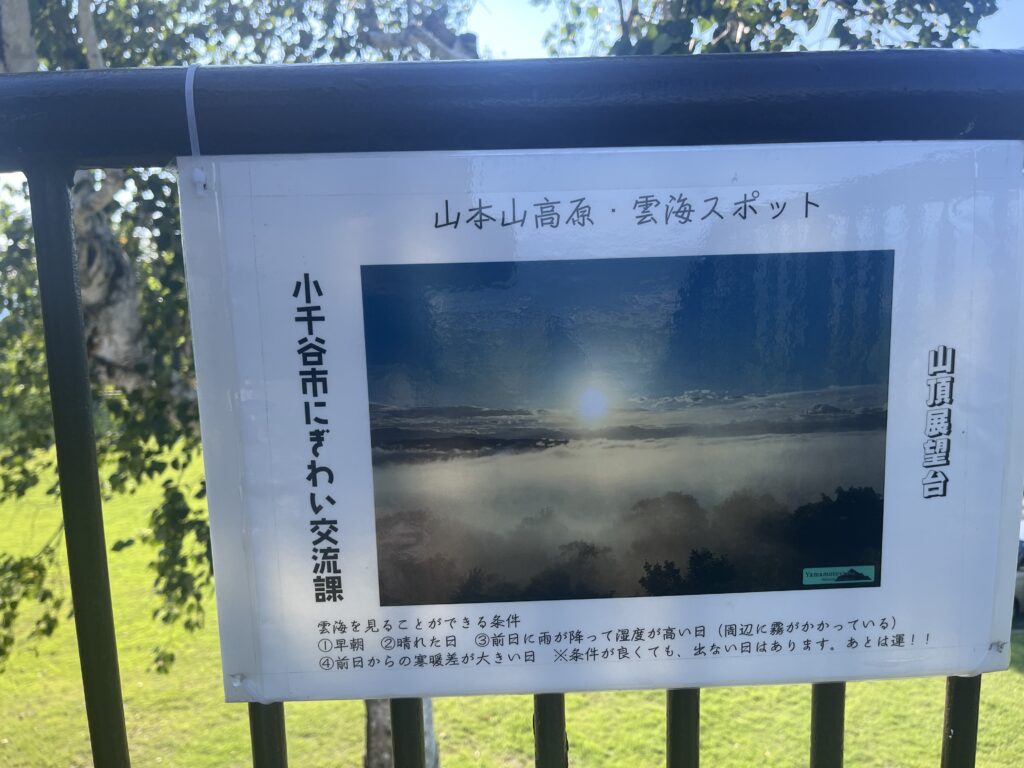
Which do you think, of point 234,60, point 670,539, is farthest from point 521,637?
point 234,60

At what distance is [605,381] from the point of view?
1.01m

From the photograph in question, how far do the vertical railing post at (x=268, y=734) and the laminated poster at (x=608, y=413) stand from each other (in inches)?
2.0

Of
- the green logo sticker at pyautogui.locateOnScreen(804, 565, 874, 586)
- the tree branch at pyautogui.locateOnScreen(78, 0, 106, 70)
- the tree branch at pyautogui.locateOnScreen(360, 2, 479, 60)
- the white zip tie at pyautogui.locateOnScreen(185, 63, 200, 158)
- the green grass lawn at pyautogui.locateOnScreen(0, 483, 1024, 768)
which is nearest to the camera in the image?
the white zip tie at pyautogui.locateOnScreen(185, 63, 200, 158)

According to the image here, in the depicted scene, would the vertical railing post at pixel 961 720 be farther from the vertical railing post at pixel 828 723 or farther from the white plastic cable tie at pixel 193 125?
the white plastic cable tie at pixel 193 125

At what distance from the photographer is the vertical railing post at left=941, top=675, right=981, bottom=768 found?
112 centimetres

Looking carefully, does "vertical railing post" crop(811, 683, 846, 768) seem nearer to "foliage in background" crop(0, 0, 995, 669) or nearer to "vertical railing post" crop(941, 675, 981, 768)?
"vertical railing post" crop(941, 675, 981, 768)

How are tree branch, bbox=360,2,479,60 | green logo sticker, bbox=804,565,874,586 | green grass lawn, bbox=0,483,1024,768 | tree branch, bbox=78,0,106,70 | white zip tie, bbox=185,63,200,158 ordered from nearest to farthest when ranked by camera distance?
1. white zip tie, bbox=185,63,200,158
2. green logo sticker, bbox=804,565,874,586
3. tree branch, bbox=78,0,106,70
4. tree branch, bbox=360,2,479,60
5. green grass lawn, bbox=0,483,1024,768

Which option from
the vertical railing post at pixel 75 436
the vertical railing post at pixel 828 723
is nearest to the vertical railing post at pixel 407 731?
the vertical railing post at pixel 75 436

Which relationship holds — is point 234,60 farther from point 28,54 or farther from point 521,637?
point 521,637

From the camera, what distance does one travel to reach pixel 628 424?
1021 mm

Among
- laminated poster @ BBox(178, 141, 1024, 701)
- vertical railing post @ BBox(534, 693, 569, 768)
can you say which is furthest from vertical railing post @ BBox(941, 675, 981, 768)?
vertical railing post @ BBox(534, 693, 569, 768)

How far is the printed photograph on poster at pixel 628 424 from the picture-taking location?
39.1 inches

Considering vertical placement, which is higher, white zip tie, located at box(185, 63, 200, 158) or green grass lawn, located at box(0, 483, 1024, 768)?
white zip tie, located at box(185, 63, 200, 158)

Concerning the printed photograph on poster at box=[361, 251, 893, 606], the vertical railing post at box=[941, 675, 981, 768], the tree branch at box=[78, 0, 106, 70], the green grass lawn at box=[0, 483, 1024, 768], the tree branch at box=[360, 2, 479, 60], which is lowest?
the green grass lawn at box=[0, 483, 1024, 768]
